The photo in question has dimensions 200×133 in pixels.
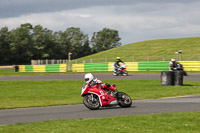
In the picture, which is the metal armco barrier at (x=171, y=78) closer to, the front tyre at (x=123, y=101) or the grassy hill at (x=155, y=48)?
the front tyre at (x=123, y=101)

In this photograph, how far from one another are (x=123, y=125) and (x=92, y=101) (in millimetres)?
3415

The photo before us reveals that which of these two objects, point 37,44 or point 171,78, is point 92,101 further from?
point 37,44

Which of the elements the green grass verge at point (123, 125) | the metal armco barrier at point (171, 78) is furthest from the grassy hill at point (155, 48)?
the green grass verge at point (123, 125)

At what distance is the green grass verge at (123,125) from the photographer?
7520mm

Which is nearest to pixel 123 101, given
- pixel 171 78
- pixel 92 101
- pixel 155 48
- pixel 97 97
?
pixel 97 97

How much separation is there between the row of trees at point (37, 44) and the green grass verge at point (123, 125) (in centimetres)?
9077

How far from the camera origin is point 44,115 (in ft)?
34.4

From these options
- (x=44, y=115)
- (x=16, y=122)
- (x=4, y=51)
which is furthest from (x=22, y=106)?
(x=4, y=51)

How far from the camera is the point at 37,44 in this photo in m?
112

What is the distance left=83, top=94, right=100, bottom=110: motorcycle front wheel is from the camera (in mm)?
11328

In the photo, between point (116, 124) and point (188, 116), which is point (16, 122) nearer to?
point (116, 124)

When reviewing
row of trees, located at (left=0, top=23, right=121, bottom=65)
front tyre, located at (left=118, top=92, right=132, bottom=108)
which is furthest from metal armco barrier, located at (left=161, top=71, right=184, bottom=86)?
row of trees, located at (left=0, top=23, right=121, bottom=65)

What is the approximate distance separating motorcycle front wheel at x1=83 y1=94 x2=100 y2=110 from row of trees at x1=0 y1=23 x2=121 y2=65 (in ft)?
290

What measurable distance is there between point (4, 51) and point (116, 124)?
9385 cm
